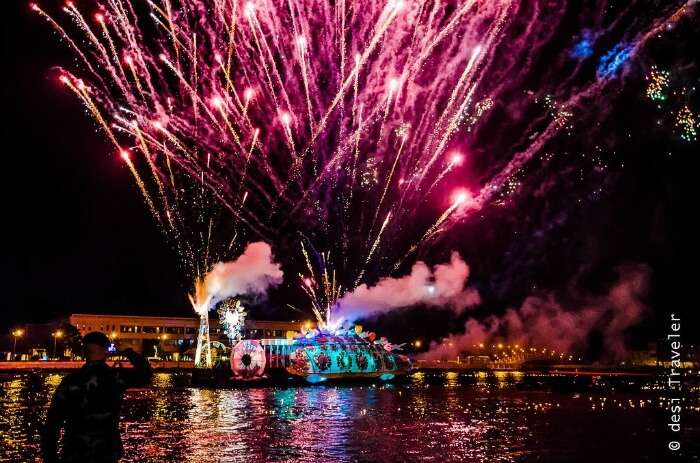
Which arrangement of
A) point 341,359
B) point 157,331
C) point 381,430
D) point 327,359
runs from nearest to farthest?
point 381,430 < point 327,359 < point 341,359 < point 157,331

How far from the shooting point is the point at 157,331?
92812 millimetres

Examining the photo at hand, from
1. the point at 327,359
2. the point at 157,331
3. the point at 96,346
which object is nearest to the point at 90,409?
the point at 96,346

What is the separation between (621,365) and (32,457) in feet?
200

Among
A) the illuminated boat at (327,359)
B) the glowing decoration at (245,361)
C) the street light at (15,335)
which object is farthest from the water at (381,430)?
the street light at (15,335)

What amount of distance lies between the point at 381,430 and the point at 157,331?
84.2 m

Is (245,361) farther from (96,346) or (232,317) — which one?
(96,346)

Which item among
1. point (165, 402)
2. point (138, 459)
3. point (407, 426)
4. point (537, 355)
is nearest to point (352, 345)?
point (165, 402)

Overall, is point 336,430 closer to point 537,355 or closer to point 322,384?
point 322,384

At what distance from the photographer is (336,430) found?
14.6 metres

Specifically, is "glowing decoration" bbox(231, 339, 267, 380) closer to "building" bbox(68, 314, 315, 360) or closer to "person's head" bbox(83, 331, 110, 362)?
"person's head" bbox(83, 331, 110, 362)

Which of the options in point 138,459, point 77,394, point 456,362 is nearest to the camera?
point 77,394

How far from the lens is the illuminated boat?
37.8 metres

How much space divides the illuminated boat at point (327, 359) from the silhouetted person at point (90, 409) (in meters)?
32.7

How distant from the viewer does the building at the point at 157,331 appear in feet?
282
